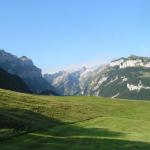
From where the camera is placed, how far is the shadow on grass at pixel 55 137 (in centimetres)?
3475

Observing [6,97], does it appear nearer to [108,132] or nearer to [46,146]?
[108,132]

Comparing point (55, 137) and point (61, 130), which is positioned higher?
point (61, 130)

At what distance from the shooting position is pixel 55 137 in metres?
39.2

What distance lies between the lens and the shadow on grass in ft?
114

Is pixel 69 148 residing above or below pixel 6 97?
below

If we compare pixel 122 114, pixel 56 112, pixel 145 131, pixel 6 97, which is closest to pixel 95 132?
pixel 145 131

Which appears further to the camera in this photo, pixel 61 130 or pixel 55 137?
pixel 61 130

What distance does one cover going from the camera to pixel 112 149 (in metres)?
34.2

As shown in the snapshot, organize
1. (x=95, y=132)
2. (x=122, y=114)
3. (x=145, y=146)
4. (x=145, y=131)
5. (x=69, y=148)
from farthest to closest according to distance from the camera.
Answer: (x=122, y=114) < (x=145, y=131) < (x=95, y=132) < (x=145, y=146) < (x=69, y=148)

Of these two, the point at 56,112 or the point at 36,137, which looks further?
the point at 56,112

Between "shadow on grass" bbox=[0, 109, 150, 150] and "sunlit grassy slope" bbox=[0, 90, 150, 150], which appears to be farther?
"sunlit grassy slope" bbox=[0, 90, 150, 150]

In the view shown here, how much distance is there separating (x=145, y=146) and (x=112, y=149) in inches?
138

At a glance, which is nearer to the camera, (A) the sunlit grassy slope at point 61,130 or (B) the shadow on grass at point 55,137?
(B) the shadow on grass at point 55,137

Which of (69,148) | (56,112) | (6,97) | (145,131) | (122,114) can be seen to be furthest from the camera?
(122,114)
